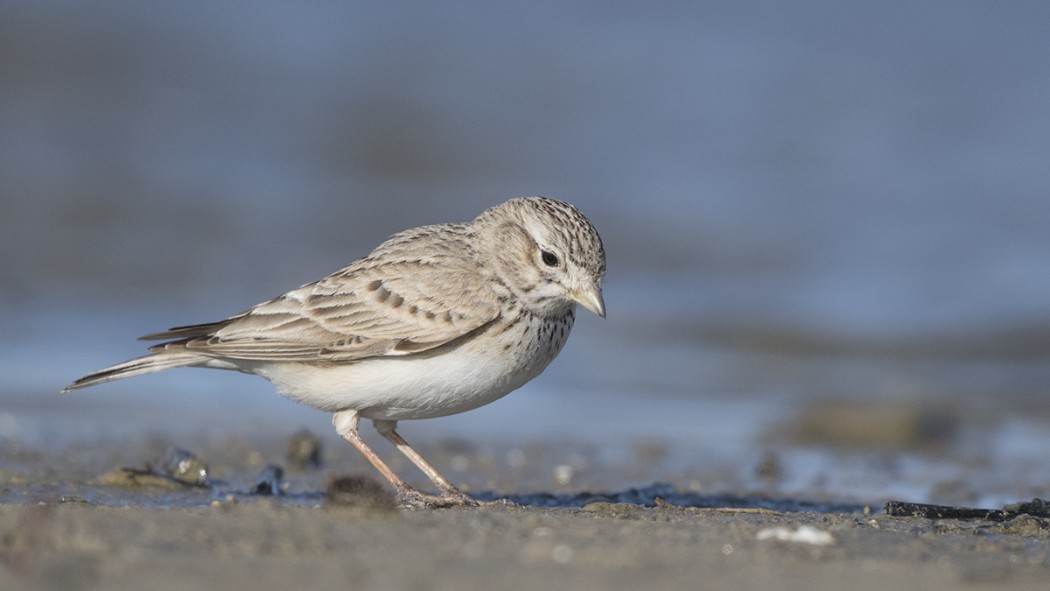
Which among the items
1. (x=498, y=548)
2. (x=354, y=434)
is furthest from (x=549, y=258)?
(x=498, y=548)

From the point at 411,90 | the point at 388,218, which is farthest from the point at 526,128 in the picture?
the point at 388,218

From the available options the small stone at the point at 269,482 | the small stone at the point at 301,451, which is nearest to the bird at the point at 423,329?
the small stone at the point at 269,482

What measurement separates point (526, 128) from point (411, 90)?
2.60m

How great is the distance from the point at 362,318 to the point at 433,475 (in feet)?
3.18

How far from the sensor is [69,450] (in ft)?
30.5

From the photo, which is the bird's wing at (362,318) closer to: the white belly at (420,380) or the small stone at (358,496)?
the white belly at (420,380)

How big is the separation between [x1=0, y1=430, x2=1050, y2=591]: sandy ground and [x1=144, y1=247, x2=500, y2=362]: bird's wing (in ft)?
3.73

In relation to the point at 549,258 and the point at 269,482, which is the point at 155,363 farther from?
the point at 549,258

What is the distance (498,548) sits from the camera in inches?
206

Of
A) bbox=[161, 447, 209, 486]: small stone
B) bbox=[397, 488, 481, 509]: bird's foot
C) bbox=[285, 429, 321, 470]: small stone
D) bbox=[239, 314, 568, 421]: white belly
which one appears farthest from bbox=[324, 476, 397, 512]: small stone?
bbox=[285, 429, 321, 470]: small stone

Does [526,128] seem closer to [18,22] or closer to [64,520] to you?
[18,22]

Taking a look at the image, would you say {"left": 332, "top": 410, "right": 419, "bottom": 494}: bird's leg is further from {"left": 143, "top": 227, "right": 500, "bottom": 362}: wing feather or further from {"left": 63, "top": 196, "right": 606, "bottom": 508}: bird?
{"left": 143, "top": 227, "right": 500, "bottom": 362}: wing feather

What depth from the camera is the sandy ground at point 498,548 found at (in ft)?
15.4

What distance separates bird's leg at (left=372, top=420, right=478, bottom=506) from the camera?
737 centimetres
